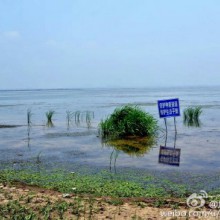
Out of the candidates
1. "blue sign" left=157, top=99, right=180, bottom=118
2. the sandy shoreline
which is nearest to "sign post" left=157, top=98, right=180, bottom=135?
"blue sign" left=157, top=99, right=180, bottom=118

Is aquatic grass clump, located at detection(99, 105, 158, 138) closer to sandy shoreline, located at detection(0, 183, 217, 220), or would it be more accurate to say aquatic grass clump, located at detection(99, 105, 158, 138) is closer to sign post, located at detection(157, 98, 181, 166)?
sign post, located at detection(157, 98, 181, 166)

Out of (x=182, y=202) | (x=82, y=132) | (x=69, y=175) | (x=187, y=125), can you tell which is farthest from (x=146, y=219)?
(x=187, y=125)

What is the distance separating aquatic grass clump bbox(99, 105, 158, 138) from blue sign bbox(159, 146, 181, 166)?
2472 millimetres

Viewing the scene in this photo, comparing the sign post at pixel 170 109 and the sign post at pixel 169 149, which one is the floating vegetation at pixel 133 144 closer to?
the sign post at pixel 169 149

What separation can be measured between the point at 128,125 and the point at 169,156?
12.8 feet

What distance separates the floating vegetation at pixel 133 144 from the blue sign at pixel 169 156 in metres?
0.57

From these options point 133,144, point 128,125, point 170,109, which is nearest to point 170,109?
point 170,109

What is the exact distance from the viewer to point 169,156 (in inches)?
430

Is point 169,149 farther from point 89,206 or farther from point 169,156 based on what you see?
point 89,206

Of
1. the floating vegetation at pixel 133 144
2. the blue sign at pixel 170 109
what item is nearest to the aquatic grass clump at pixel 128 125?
the floating vegetation at pixel 133 144

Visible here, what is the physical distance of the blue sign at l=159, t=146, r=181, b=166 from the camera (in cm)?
1008

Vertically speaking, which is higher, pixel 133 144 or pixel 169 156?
pixel 133 144

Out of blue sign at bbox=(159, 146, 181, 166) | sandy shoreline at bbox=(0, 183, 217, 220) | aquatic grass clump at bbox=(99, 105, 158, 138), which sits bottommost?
sandy shoreline at bbox=(0, 183, 217, 220)

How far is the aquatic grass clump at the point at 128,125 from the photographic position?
14648 millimetres
